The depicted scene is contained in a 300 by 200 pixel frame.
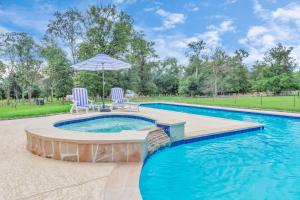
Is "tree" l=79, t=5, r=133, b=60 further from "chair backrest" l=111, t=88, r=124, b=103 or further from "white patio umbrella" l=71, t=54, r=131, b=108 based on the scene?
"white patio umbrella" l=71, t=54, r=131, b=108

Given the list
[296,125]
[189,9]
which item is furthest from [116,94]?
[189,9]

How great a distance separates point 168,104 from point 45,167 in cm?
1349

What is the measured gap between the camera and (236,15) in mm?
20359

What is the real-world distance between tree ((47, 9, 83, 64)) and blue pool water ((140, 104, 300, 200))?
20.4m

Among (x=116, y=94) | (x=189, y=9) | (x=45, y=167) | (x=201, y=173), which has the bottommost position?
(x=201, y=173)

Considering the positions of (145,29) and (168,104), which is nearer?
(168,104)

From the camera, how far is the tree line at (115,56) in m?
19.7

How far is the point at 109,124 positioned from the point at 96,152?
4.18 meters

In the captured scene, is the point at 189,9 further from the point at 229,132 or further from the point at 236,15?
the point at 229,132

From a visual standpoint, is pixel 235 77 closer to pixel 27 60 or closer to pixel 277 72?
pixel 277 72

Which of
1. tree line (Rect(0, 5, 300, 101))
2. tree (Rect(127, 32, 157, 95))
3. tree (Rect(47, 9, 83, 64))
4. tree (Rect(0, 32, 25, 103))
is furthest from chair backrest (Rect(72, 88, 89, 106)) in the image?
tree (Rect(0, 32, 25, 103))

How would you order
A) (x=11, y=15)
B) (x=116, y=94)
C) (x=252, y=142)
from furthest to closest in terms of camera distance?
(x=11, y=15), (x=116, y=94), (x=252, y=142)

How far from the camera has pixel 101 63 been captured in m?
9.73

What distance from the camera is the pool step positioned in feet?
15.3
